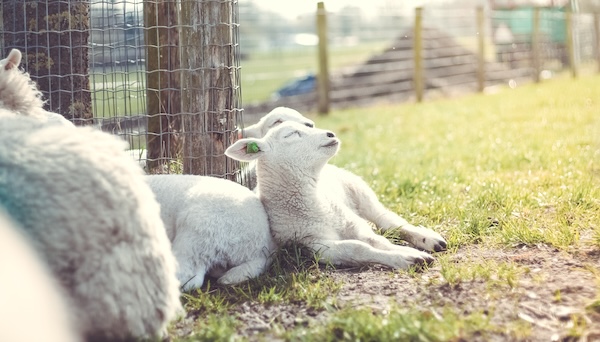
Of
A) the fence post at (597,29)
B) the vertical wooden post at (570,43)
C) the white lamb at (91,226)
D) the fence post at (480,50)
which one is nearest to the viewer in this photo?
the white lamb at (91,226)

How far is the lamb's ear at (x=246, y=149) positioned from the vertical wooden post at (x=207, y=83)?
0.58 meters

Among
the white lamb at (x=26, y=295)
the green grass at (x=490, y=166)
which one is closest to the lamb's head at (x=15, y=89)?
Answer: the white lamb at (x=26, y=295)

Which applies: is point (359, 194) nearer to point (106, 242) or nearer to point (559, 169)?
point (559, 169)

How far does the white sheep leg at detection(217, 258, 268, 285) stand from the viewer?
3811mm

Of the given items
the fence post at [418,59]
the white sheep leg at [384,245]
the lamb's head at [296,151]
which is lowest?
the white sheep leg at [384,245]

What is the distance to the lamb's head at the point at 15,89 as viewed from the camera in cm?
415

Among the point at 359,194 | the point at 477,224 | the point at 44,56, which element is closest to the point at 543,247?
the point at 477,224

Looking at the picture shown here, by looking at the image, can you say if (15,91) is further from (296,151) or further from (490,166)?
(490,166)

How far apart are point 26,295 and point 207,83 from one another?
8.12 feet

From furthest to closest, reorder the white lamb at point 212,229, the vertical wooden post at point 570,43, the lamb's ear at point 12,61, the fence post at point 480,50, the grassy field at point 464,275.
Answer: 1. the vertical wooden post at point 570,43
2. the fence post at point 480,50
3. the lamb's ear at point 12,61
4. the white lamb at point 212,229
5. the grassy field at point 464,275

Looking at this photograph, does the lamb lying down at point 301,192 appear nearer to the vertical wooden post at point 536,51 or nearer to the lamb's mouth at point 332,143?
the lamb's mouth at point 332,143

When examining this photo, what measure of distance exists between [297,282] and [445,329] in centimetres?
105

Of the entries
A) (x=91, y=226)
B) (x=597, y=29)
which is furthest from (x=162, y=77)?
(x=597, y=29)

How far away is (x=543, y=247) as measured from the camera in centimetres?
404
